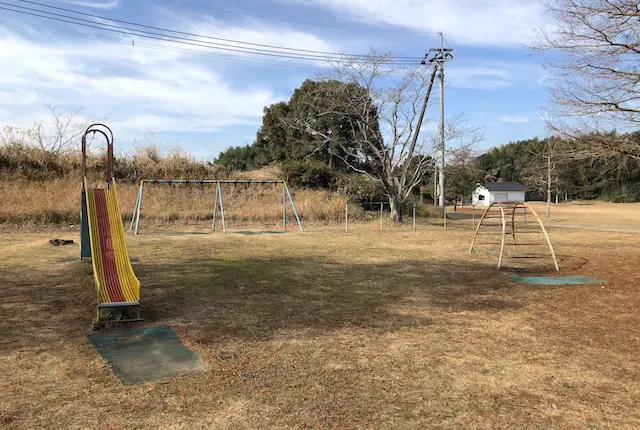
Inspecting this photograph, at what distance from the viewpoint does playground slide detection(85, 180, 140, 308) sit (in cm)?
523

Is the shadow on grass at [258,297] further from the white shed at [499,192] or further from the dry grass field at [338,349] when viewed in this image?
the white shed at [499,192]

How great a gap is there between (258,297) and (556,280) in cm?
490

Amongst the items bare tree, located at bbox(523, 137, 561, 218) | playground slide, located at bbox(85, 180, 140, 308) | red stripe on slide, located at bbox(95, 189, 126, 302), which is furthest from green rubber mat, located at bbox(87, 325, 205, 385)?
bare tree, located at bbox(523, 137, 561, 218)

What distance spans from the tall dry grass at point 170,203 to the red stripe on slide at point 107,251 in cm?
1153

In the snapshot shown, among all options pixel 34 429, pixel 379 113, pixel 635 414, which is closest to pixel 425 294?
pixel 635 414

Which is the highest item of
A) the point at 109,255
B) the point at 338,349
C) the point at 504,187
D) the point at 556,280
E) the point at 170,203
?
the point at 504,187

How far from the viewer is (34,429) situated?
2.67 meters

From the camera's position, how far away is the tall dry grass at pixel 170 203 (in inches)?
690

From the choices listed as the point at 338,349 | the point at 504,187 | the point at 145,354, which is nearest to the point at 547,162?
the point at 338,349

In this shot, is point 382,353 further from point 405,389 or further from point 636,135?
point 636,135

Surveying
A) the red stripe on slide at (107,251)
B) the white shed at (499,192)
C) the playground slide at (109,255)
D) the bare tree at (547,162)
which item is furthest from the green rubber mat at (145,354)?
the white shed at (499,192)

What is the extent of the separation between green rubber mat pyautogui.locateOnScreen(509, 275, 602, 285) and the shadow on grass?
1.16 feet

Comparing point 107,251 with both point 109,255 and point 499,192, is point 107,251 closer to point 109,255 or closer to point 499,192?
point 109,255

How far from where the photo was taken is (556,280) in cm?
773
